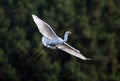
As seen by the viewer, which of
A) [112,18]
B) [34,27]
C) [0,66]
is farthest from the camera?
[112,18]

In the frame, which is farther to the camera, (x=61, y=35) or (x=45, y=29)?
(x=61, y=35)

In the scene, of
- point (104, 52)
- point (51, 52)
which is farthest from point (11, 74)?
point (104, 52)

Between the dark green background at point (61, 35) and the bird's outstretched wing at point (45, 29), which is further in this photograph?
the dark green background at point (61, 35)

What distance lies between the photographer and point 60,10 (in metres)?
25.7

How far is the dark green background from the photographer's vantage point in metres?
24.1

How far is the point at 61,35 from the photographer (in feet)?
79.9

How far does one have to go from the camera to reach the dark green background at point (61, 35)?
2414 centimetres

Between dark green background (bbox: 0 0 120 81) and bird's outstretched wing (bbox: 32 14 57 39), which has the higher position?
dark green background (bbox: 0 0 120 81)

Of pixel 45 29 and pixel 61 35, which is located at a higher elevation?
pixel 61 35

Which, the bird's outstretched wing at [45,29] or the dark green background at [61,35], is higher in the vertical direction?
the dark green background at [61,35]

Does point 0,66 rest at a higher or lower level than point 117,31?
lower

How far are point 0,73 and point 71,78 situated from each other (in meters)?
2.44

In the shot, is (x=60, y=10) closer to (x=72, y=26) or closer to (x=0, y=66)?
(x=72, y=26)

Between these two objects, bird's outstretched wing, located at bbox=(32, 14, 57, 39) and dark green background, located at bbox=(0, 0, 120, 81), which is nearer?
bird's outstretched wing, located at bbox=(32, 14, 57, 39)
